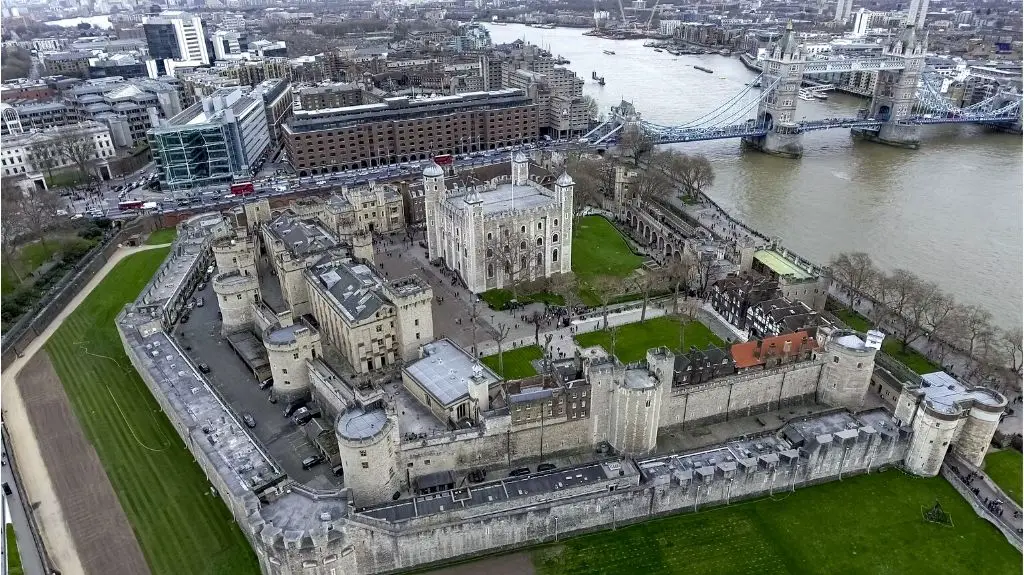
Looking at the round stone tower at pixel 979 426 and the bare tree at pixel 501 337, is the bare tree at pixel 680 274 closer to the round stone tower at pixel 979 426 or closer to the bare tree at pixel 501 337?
Answer: the bare tree at pixel 501 337

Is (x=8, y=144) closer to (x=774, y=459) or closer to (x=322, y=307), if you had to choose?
(x=322, y=307)

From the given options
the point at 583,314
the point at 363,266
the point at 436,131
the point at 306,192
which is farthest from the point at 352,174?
the point at 583,314

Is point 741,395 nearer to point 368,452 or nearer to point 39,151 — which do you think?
point 368,452

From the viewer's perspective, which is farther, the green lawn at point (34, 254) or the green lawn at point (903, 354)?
the green lawn at point (34, 254)

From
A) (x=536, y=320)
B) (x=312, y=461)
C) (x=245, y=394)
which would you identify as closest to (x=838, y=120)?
(x=536, y=320)

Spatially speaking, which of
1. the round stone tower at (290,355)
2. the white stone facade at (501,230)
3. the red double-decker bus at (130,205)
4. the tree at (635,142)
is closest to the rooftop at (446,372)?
the round stone tower at (290,355)

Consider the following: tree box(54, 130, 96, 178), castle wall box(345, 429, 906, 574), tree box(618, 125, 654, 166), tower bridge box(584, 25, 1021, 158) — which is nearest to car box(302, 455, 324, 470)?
castle wall box(345, 429, 906, 574)

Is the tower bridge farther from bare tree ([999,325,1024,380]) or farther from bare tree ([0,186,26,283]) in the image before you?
bare tree ([0,186,26,283])

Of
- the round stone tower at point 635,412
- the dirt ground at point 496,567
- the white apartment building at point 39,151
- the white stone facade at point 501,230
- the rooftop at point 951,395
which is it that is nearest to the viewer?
the dirt ground at point 496,567
